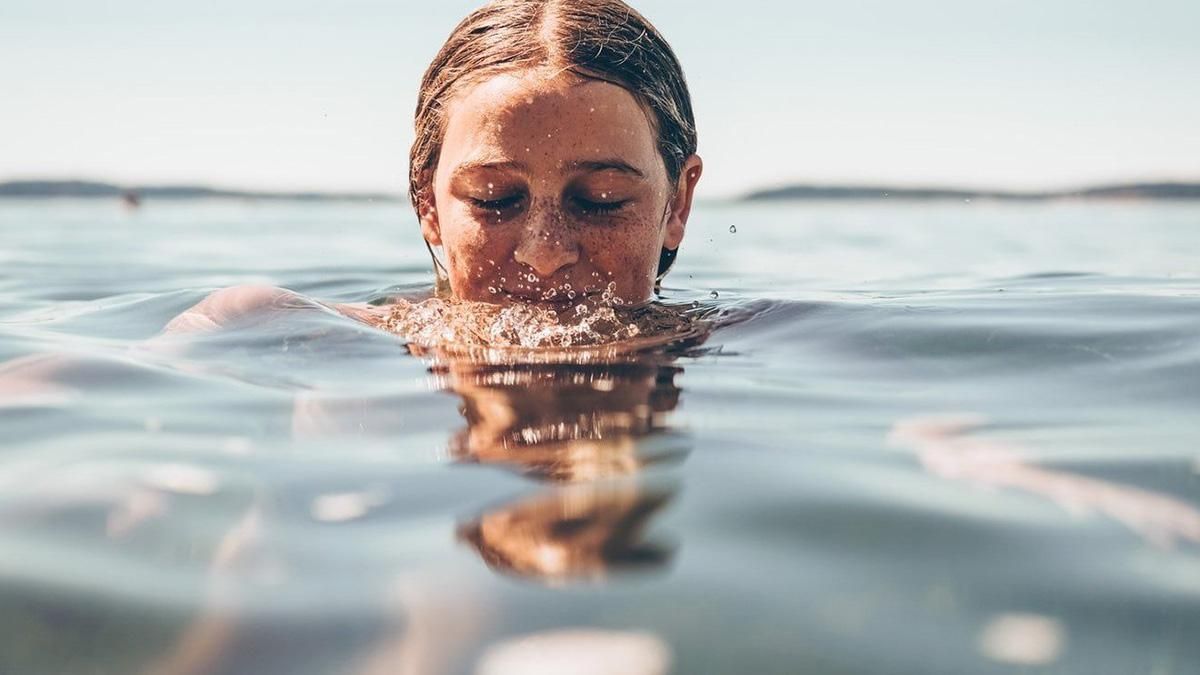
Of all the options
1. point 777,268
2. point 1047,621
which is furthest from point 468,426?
point 777,268

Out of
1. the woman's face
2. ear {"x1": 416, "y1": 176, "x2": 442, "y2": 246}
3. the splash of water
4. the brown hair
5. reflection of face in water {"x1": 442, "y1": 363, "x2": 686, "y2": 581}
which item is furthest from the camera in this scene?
ear {"x1": 416, "y1": 176, "x2": 442, "y2": 246}

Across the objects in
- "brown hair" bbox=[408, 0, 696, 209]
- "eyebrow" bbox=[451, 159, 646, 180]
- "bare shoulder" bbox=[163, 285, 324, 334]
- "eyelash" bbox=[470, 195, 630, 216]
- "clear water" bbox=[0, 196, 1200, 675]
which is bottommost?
"clear water" bbox=[0, 196, 1200, 675]

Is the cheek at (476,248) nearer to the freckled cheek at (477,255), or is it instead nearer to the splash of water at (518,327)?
the freckled cheek at (477,255)

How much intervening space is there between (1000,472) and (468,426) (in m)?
1.01

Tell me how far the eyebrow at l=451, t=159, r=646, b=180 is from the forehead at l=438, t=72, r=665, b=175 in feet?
0.06

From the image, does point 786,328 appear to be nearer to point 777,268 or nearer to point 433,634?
point 433,634

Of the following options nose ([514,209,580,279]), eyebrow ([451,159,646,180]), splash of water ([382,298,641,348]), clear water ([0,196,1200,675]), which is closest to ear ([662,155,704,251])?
eyebrow ([451,159,646,180])

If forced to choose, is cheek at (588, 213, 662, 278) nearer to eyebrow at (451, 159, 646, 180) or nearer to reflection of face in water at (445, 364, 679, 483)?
eyebrow at (451, 159, 646, 180)

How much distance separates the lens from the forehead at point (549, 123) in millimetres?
3430

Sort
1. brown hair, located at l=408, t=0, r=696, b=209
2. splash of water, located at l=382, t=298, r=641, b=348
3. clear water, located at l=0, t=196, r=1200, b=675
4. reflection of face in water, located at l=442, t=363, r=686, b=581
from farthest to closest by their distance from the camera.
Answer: brown hair, located at l=408, t=0, r=696, b=209 → splash of water, located at l=382, t=298, r=641, b=348 → reflection of face in water, located at l=442, t=363, r=686, b=581 → clear water, located at l=0, t=196, r=1200, b=675

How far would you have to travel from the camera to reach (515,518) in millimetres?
1545

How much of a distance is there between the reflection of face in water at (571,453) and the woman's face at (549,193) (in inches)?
27.3

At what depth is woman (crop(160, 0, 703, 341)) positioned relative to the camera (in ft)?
11.2

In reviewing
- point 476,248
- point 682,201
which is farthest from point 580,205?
point 682,201
